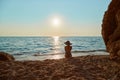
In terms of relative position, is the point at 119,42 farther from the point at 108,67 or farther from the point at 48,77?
the point at 48,77

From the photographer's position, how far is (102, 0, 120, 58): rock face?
10.8 m

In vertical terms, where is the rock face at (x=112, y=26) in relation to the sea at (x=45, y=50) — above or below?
above

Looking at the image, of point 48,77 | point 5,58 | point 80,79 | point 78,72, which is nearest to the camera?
point 80,79

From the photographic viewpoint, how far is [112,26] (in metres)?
11.6

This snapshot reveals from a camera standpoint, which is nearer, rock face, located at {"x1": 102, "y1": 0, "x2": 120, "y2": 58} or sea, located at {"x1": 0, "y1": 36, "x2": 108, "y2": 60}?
rock face, located at {"x1": 102, "y1": 0, "x2": 120, "y2": 58}

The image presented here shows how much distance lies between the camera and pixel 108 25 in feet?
38.2

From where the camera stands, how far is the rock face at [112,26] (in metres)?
10.8

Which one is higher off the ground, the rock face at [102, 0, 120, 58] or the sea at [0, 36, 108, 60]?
the rock face at [102, 0, 120, 58]

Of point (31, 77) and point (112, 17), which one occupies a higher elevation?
point (112, 17)

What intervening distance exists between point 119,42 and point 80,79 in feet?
10.6

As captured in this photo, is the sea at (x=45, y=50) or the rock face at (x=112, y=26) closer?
the rock face at (x=112, y=26)

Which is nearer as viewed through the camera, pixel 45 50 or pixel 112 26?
pixel 112 26

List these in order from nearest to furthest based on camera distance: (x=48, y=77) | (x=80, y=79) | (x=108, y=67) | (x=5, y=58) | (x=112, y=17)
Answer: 1. (x=80, y=79)
2. (x=48, y=77)
3. (x=108, y=67)
4. (x=112, y=17)
5. (x=5, y=58)

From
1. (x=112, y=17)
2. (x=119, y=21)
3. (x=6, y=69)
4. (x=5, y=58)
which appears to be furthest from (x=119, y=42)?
(x=5, y=58)
